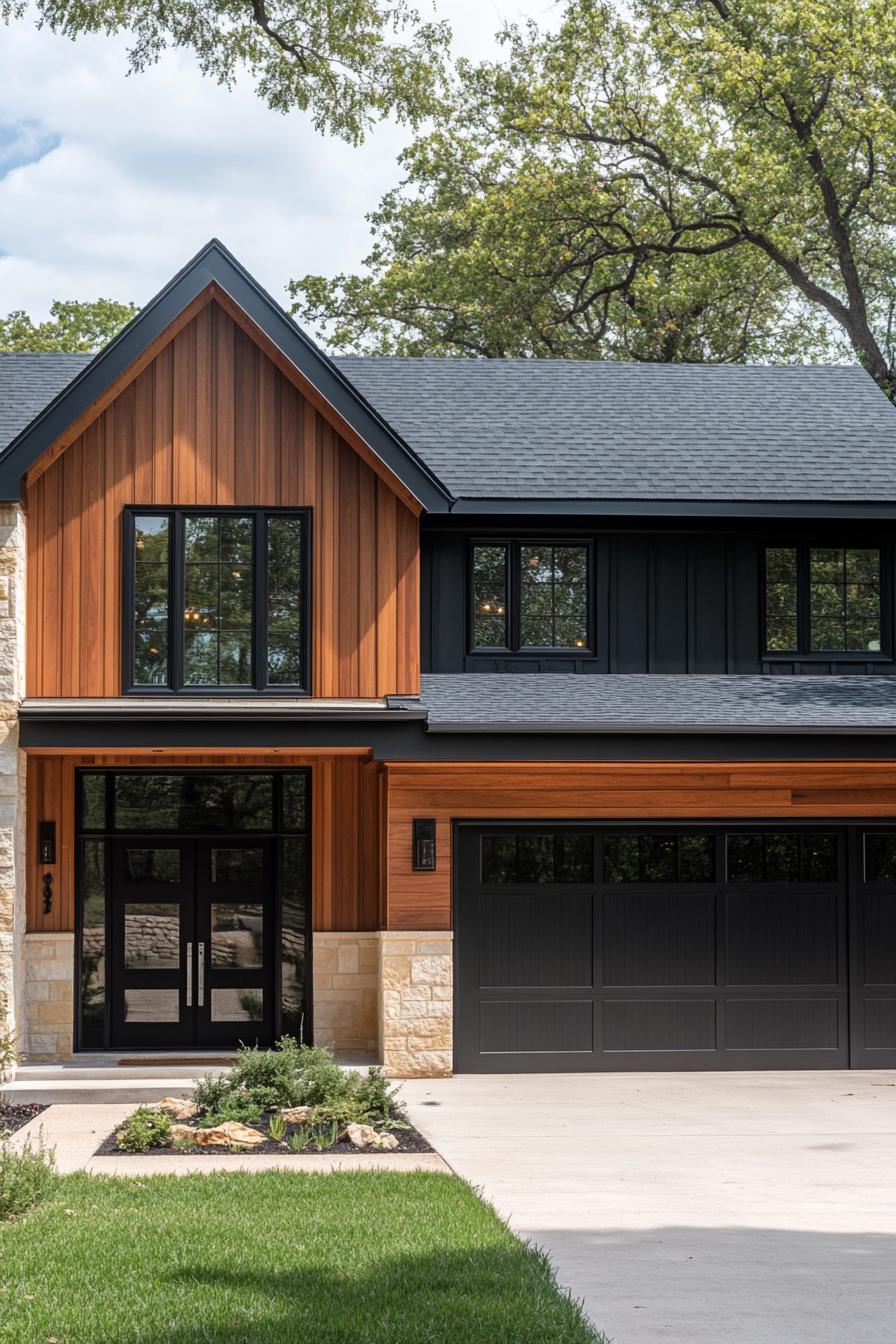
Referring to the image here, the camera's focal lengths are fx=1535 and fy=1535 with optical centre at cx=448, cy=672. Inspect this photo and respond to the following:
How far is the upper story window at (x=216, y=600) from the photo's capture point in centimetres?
1520

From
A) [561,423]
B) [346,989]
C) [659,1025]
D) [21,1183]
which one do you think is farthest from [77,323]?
[21,1183]

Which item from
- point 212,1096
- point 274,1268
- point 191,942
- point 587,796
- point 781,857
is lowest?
point 212,1096

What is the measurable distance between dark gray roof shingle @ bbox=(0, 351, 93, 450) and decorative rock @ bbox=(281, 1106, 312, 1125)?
7854 millimetres

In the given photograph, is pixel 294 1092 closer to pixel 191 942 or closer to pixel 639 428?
pixel 191 942

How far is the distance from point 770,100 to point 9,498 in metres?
21.8

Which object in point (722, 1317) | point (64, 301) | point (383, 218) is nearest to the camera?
point (722, 1317)

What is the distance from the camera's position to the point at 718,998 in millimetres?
15422

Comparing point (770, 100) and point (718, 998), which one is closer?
point (718, 998)

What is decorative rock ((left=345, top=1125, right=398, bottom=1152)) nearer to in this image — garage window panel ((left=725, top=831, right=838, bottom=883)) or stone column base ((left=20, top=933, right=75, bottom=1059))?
stone column base ((left=20, top=933, right=75, bottom=1059))

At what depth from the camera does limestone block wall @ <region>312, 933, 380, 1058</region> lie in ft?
52.3

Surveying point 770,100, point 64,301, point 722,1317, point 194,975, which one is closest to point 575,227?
point 770,100

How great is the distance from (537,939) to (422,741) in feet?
7.82

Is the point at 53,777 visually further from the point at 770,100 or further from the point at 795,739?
the point at 770,100

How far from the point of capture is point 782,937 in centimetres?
1555
